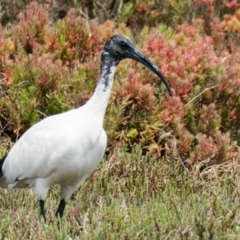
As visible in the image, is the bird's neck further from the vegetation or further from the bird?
the vegetation

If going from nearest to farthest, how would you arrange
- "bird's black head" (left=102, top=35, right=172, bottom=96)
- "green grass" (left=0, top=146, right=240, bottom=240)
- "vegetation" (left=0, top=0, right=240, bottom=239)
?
1. "green grass" (left=0, top=146, right=240, bottom=240)
2. "bird's black head" (left=102, top=35, right=172, bottom=96)
3. "vegetation" (left=0, top=0, right=240, bottom=239)

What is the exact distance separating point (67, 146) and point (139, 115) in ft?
6.36

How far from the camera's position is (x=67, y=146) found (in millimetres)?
5844

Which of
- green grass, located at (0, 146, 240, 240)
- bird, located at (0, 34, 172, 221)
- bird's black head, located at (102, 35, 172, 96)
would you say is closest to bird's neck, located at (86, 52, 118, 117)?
bird, located at (0, 34, 172, 221)

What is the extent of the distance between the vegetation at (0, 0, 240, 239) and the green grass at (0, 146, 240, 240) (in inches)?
0.4

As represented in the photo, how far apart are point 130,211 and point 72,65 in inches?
98.2

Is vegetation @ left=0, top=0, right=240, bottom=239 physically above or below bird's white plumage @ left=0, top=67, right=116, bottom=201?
below

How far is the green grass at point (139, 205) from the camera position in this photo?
5562mm

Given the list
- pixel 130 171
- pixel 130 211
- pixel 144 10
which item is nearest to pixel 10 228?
pixel 130 211

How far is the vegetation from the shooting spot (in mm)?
6551

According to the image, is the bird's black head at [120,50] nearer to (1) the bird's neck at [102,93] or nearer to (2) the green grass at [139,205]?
(1) the bird's neck at [102,93]

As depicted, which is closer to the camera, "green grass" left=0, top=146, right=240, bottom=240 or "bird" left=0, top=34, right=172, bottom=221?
"green grass" left=0, top=146, right=240, bottom=240

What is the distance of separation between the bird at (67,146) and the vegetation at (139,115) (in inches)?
7.9

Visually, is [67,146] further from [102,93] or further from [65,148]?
[102,93]
